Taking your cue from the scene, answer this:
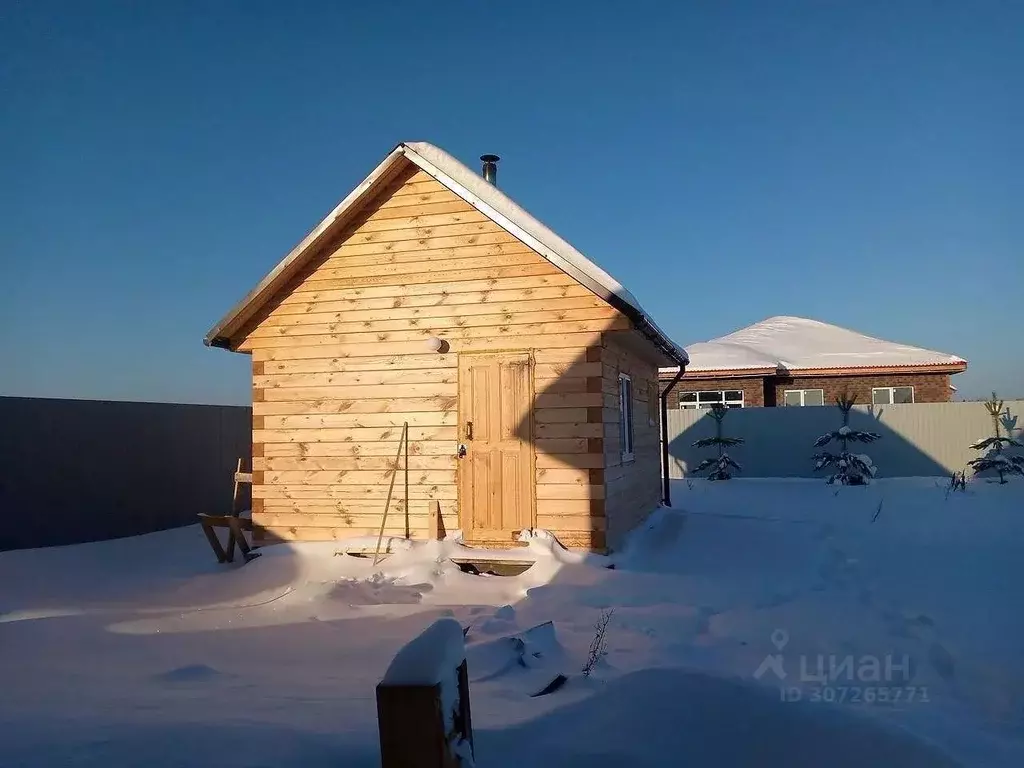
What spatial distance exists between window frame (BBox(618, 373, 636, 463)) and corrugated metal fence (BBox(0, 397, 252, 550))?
335 inches

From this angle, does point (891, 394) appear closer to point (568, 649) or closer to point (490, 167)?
point (490, 167)

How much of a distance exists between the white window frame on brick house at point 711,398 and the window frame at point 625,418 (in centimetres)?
1467

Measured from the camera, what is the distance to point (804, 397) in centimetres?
2516

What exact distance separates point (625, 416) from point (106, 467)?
28.4 feet

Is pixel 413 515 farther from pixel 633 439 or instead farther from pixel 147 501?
pixel 147 501

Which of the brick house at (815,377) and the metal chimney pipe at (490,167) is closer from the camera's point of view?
the metal chimney pipe at (490,167)

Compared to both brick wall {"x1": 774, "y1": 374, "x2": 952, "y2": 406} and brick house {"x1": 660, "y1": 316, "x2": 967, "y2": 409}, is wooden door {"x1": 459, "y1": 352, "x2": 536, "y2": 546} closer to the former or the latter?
brick house {"x1": 660, "y1": 316, "x2": 967, "y2": 409}

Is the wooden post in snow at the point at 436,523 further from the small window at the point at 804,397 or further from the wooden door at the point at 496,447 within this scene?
the small window at the point at 804,397

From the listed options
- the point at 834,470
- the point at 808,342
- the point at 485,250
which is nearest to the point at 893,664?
the point at 485,250

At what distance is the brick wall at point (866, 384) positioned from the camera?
24.1 meters

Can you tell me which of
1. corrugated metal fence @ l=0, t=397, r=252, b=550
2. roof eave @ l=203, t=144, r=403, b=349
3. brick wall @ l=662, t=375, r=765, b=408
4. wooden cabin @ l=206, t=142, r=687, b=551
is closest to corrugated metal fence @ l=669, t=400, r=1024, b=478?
brick wall @ l=662, t=375, r=765, b=408

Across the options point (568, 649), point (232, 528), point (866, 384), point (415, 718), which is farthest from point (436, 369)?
point (866, 384)

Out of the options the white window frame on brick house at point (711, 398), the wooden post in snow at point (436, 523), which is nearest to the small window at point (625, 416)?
the wooden post in snow at point (436, 523)

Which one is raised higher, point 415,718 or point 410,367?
point 410,367
